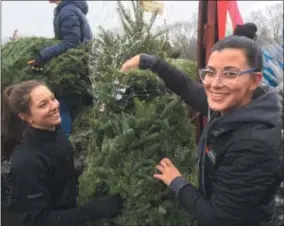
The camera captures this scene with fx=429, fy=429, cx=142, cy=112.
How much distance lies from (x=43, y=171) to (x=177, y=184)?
0.74 metres

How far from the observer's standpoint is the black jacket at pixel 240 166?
4.79 ft

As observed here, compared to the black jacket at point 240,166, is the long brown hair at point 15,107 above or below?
above

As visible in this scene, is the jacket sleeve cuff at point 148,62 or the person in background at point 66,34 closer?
the jacket sleeve cuff at point 148,62

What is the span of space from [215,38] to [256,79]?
168cm

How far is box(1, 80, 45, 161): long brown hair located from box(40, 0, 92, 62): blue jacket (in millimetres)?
990

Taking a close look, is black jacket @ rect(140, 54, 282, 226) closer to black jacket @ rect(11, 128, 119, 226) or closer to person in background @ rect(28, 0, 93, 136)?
black jacket @ rect(11, 128, 119, 226)

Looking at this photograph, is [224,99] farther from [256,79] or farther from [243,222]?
[243,222]

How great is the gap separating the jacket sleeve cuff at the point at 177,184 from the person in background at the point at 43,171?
428 mm

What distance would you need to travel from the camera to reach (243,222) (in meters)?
1.58

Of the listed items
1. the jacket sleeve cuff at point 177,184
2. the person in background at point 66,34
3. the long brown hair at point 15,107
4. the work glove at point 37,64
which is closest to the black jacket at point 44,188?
the long brown hair at point 15,107

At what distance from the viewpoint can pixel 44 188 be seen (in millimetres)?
2127

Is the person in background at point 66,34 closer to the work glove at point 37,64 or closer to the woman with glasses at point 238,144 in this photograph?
the work glove at point 37,64

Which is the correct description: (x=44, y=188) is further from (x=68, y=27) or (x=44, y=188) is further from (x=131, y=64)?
(x=68, y=27)

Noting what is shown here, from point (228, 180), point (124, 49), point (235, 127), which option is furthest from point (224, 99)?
point (124, 49)
